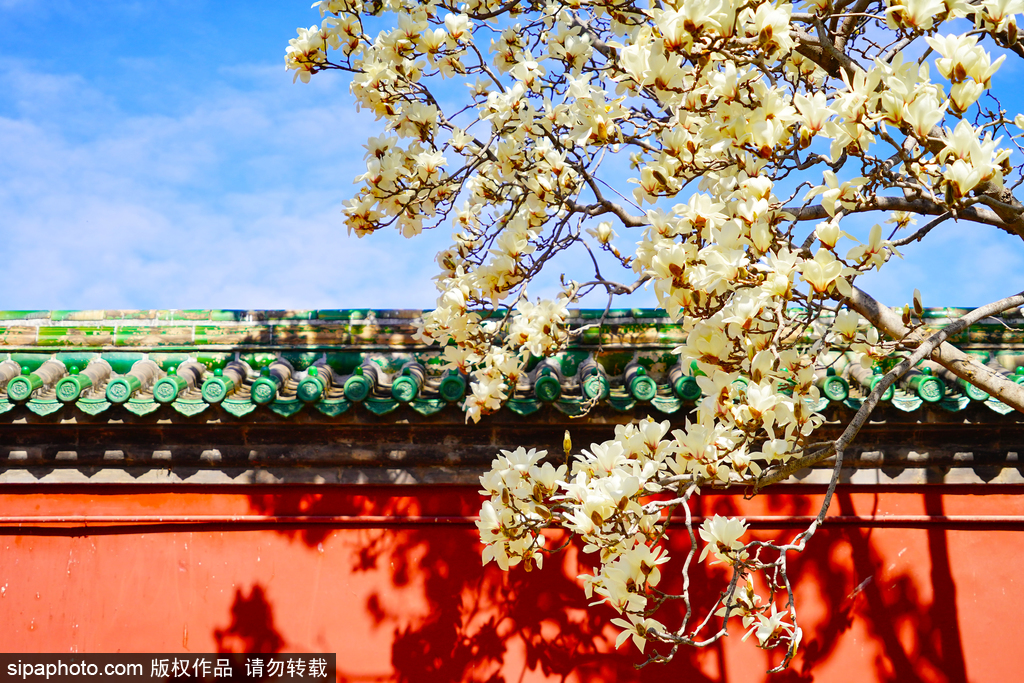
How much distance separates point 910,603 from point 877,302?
7.91 ft

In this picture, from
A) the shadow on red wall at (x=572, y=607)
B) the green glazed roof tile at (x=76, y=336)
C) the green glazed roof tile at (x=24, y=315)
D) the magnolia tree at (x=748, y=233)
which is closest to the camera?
the magnolia tree at (x=748, y=233)

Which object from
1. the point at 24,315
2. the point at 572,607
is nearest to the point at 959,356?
the point at 572,607

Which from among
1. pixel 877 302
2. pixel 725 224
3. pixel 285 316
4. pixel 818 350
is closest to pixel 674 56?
pixel 725 224

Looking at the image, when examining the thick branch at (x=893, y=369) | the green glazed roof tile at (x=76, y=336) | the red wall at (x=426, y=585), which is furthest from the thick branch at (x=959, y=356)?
the green glazed roof tile at (x=76, y=336)

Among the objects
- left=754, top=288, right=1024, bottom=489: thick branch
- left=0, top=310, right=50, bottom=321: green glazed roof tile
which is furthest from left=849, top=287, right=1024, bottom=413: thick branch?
left=0, top=310, right=50, bottom=321: green glazed roof tile

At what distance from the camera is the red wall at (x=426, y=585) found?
12.6 feet

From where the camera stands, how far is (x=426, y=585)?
3908mm

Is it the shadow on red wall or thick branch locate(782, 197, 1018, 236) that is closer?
thick branch locate(782, 197, 1018, 236)

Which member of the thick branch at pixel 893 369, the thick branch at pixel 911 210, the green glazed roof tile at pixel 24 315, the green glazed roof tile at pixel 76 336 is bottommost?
the thick branch at pixel 893 369

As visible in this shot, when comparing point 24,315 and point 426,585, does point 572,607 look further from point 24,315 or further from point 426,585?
point 24,315

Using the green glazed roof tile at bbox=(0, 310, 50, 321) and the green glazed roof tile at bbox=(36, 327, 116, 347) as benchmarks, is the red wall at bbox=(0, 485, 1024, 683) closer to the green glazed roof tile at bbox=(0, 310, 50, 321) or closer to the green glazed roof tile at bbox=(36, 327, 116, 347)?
the green glazed roof tile at bbox=(36, 327, 116, 347)

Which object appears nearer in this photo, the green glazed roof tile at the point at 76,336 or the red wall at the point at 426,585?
the red wall at the point at 426,585

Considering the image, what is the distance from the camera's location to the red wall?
383 centimetres

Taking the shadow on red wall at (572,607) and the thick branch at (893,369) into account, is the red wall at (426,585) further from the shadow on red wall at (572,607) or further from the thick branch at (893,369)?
the thick branch at (893,369)
